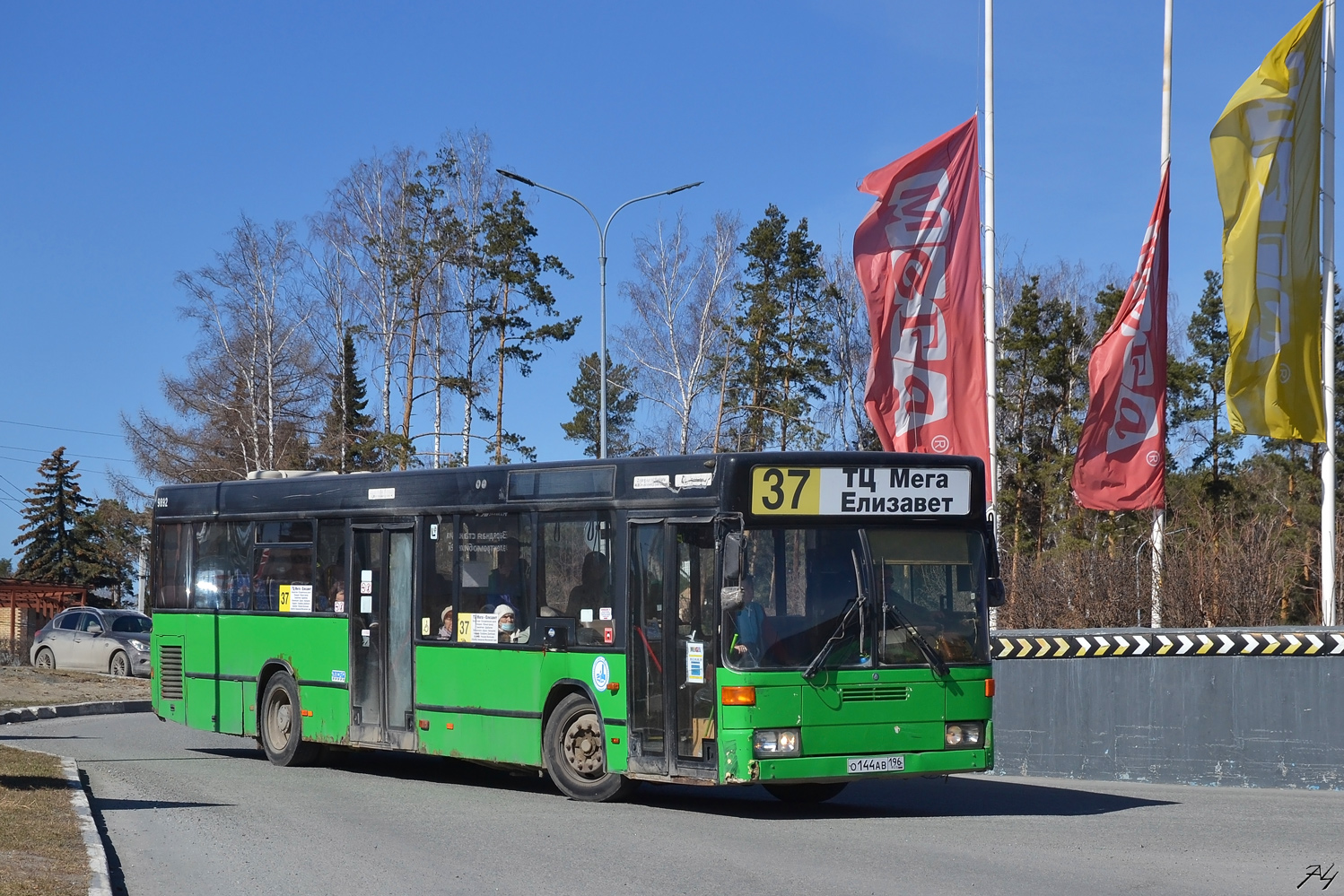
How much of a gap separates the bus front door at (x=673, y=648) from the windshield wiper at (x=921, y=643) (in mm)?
1480

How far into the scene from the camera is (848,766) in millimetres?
11680

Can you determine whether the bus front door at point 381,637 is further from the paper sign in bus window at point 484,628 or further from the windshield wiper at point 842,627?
the windshield wiper at point 842,627

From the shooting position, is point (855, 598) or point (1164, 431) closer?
point (855, 598)

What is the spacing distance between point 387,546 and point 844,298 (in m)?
41.7

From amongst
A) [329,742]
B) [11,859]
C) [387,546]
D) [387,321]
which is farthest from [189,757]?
[387,321]

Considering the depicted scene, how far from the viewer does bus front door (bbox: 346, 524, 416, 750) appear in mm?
15000

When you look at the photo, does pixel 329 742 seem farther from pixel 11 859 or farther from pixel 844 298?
pixel 844 298

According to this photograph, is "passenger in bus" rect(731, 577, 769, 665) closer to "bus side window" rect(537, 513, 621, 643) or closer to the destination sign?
the destination sign

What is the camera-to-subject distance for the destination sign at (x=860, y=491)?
11844mm

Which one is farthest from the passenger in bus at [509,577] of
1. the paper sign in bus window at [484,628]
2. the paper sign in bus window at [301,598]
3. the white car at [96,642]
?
the white car at [96,642]

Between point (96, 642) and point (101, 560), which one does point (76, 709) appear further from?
point (101, 560)

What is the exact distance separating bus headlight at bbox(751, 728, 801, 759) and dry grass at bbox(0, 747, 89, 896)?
4689 millimetres

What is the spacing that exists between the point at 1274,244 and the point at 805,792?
10.3m

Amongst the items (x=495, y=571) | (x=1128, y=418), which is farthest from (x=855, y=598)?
(x=1128, y=418)
